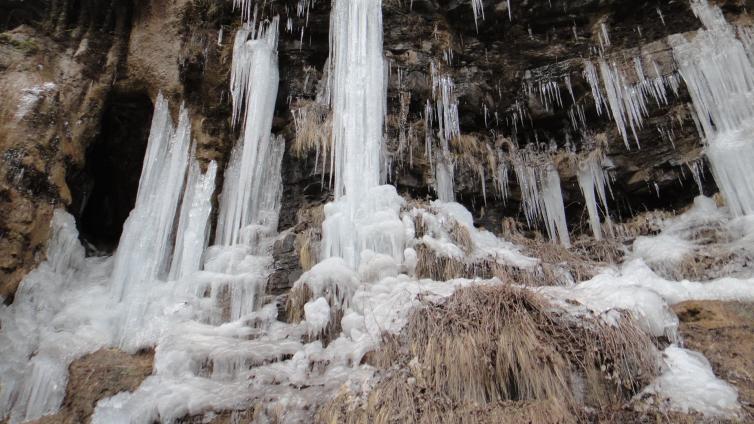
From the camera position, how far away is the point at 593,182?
884 cm

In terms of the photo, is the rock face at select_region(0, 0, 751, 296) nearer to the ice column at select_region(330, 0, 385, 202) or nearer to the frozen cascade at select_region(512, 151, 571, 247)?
the frozen cascade at select_region(512, 151, 571, 247)

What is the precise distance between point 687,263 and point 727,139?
7.67ft

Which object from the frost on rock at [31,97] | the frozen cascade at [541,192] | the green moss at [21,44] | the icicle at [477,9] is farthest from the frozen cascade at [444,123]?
the green moss at [21,44]

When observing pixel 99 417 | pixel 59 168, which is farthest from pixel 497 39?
pixel 99 417

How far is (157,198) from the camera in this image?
24.7 feet

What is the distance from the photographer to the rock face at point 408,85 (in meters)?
7.90

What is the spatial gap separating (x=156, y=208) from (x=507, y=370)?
5.28 metres

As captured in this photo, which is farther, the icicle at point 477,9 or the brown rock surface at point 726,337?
the icicle at point 477,9

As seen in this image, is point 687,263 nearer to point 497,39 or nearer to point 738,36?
point 738,36

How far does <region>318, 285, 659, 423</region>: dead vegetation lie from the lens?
3.96 metres

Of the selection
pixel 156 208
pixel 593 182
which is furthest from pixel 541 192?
pixel 156 208

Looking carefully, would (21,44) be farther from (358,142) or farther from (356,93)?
(358,142)

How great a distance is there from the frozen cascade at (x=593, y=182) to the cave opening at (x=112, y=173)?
22.4 ft

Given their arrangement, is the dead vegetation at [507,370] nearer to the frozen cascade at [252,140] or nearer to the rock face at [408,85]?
the frozen cascade at [252,140]
